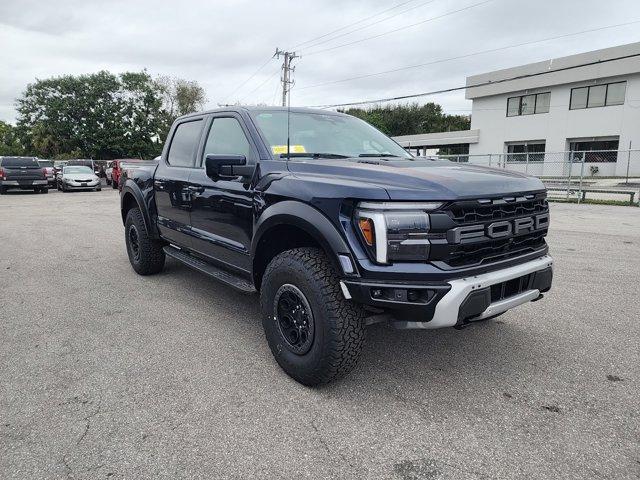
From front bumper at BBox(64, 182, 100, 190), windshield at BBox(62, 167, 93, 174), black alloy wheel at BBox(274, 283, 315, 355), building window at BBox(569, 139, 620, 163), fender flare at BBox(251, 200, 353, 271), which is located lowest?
front bumper at BBox(64, 182, 100, 190)

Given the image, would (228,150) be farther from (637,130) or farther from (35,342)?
(637,130)

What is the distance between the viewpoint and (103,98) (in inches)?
1809

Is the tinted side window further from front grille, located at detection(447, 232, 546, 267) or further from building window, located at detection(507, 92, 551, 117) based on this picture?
building window, located at detection(507, 92, 551, 117)

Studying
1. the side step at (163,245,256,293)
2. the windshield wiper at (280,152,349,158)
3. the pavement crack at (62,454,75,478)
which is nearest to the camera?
the pavement crack at (62,454,75,478)

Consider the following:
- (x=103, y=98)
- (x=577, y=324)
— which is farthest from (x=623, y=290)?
(x=103, y=98)

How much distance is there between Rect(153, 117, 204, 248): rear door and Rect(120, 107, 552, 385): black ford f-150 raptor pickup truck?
454 mm

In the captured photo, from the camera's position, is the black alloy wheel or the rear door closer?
the black alloy wheel

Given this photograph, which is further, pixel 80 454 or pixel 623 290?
pixel 623 290

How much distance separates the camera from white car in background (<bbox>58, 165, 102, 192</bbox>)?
20766mm

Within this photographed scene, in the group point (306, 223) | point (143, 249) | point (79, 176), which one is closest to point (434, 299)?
point (306, 223)

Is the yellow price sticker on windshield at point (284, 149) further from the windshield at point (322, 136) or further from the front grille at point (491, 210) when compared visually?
the front grille at point (491, 210)

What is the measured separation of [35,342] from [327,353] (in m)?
2.45

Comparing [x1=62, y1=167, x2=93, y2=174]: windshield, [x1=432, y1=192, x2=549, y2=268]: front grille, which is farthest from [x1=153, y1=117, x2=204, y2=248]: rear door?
[x1=62, y1=167, x2=93, y2=174]: windshield

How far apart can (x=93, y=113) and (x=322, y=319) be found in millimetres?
49802
